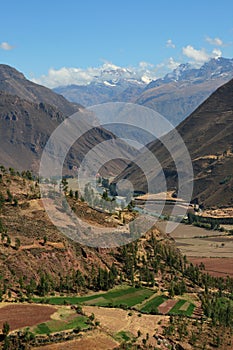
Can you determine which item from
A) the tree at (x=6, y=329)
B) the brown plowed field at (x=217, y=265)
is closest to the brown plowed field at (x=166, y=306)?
the tree at (x=6, y=329)

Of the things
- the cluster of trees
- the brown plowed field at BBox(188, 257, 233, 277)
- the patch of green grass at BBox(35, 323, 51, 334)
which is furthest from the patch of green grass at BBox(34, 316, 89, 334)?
the brown plowed field at BBox(188, 257, 233, 277)

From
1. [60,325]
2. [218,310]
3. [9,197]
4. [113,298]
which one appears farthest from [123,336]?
[9,197]

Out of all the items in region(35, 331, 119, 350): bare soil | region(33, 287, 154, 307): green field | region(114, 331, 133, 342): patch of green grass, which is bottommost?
region(114, 331, 133, 342): patch of green grass

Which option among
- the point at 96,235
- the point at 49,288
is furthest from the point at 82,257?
the point at 49,288

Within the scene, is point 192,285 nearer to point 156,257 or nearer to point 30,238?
point 156,257

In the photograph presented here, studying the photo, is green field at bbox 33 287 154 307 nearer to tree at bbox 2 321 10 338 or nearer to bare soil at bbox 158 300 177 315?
bare soil at bbox 158 300 177 315

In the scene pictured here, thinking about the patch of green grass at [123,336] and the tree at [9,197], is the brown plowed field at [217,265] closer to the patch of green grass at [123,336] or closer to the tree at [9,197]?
the tree at [9,197]
